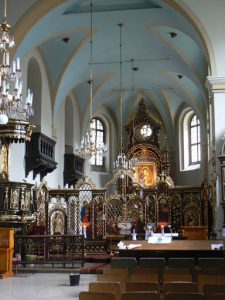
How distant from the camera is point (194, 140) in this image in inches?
1118

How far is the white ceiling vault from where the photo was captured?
16.2 m

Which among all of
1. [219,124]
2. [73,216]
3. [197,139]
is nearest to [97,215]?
[73,216]

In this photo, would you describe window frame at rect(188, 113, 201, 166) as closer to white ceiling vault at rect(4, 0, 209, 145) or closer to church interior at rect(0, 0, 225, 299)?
church interior at rect(0, 0, 225, 299)

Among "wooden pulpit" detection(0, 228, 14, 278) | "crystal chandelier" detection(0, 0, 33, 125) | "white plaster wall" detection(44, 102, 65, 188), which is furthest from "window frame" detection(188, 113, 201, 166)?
"crystal chandelier" detection(0, 0, 33, 125)

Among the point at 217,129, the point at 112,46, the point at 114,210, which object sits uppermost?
the point at 112,46

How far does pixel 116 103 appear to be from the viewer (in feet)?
97.7

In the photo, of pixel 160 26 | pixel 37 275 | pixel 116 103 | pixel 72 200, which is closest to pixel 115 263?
pixel 37 275

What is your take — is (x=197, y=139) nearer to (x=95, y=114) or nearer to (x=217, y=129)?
(x=95, y=114)

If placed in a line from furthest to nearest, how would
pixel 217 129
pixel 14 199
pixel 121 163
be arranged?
pixel 121 163, pixel 14 199, pixel 217 129

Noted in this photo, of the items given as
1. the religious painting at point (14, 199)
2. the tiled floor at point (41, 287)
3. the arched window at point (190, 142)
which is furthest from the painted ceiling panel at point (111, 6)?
the arched window at point (190, 142)

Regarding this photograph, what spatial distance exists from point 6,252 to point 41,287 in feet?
7.11

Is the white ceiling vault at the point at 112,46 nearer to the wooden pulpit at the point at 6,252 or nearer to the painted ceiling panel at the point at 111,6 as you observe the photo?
the painted ceiling panel at the point at 111,6

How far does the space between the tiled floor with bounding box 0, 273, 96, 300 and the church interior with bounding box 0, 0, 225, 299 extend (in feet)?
3.51

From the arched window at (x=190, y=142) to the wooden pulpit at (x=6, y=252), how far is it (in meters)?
17.3
